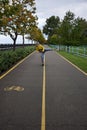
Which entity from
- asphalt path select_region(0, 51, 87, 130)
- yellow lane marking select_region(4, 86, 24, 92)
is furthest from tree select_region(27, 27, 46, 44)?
asphalt path select_region(0, 51, 87, 130)

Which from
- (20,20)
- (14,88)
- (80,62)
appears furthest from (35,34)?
(14,88)

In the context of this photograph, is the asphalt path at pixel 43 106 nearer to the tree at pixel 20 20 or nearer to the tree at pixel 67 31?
the tree at pixel 20 20

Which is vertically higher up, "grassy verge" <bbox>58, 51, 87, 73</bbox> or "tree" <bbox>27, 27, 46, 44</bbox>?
"tree" <bbox>27, 27, 46, 44</bbox>

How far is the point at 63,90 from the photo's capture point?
1370 cm

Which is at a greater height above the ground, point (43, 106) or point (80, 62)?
point (43, 106)

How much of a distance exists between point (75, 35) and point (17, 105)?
58113 mm

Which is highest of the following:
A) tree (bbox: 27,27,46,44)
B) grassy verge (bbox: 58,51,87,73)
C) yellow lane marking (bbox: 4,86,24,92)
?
tree (bbox: 27,27,46,44)

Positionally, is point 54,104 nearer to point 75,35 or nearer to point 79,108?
point 79,108

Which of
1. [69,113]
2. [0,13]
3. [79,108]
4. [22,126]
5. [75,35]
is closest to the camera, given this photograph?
[22,126]

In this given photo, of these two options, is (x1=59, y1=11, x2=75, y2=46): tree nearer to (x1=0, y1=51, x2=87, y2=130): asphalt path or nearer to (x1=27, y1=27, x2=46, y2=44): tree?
(x1=27, y1=27, x2=46, y2=44): tree

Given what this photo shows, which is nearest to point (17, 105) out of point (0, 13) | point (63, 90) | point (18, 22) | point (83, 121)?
point (83, 121)

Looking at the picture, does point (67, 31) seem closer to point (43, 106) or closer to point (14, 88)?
point (14, 88)

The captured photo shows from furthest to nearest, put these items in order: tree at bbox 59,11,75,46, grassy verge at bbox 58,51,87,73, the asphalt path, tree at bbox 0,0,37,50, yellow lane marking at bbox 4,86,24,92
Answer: tree at bbox 59,11,75,46 < tree at bbox 0,0,37,50 < grassy verge at bbox 58,51,87,73 < yellow lane marking at bbox 4,86,24,92 < the asphalt path

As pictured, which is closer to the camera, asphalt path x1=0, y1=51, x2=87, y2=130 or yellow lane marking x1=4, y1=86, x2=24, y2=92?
asphalt path x1=0, y1=51, x2=87, y2=130
